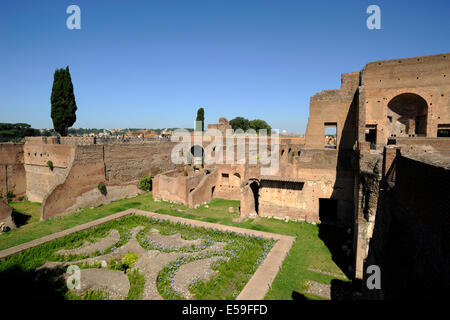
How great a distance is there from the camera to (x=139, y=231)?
44.3ft

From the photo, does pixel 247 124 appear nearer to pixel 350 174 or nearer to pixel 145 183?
pixel 145 183

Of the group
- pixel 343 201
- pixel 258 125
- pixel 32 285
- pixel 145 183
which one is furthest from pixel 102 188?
pixel 258 125

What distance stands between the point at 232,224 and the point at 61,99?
1875cm

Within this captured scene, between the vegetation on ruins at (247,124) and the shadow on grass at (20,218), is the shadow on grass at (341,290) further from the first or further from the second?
the vegetation on ruins at (247,124)

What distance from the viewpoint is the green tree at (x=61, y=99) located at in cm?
2203

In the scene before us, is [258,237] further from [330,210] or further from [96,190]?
[96,190]

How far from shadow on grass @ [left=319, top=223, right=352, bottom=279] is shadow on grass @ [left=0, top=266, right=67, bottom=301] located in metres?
9.54

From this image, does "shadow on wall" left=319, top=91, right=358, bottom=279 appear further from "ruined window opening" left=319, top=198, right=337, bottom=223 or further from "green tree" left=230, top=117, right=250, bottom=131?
"green tree" left=230, top=117, right=250, bottom=131

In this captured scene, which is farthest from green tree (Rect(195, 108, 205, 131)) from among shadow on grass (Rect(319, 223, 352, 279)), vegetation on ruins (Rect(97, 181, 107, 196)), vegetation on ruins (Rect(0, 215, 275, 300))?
shadow on grass (Rect(319, 223, 352, 279))

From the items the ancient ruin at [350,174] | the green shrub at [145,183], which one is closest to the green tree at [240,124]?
the ancient ruin at [350,174]

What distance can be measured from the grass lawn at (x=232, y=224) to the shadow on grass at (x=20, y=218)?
0.19 metres

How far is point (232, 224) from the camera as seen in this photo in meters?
14.3
